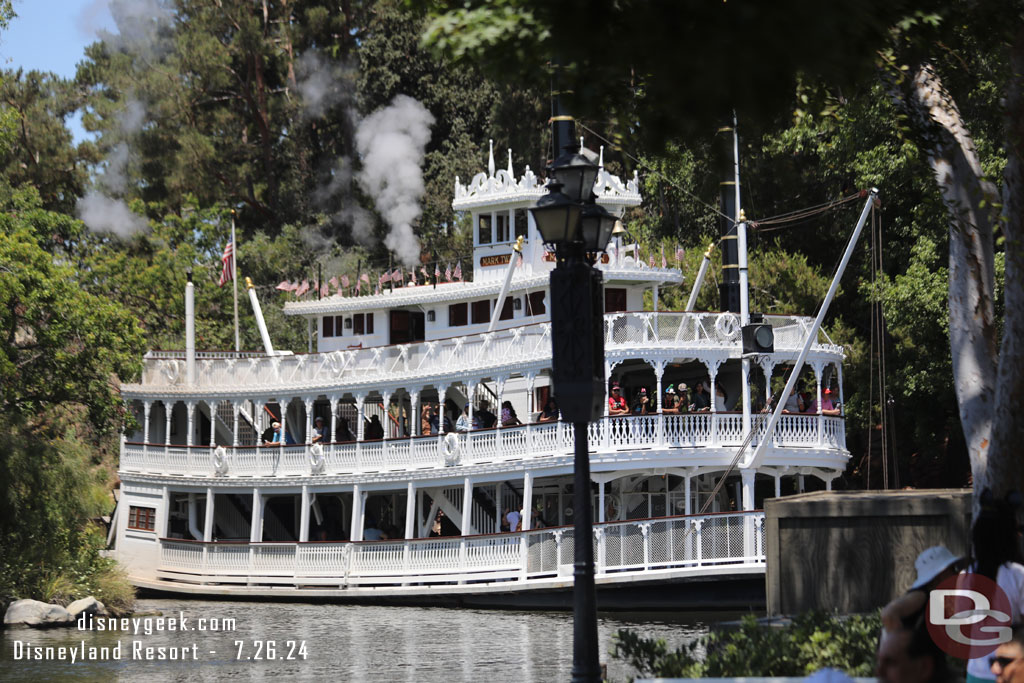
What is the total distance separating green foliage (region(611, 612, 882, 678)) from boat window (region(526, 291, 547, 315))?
2139 cm

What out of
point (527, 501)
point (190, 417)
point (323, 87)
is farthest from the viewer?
point (323, 87)

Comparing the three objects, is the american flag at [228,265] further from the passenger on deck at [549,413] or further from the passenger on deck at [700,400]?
the passenger on deck at [700,400]

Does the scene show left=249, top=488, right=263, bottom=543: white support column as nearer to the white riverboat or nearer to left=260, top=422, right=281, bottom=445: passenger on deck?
the white riverboat

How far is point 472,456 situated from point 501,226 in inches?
259

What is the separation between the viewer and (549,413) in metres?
29.2

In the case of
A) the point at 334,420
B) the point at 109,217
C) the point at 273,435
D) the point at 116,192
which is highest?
the point at 116,192

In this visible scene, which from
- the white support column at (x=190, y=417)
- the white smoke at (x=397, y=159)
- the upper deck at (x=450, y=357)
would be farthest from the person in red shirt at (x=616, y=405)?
the white smoke at (x=397, y=159)

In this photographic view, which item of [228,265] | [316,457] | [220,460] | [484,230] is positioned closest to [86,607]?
[316,457]

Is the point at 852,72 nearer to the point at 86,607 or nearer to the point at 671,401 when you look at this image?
the point at 671,401

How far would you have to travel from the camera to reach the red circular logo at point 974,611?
7.36 meters

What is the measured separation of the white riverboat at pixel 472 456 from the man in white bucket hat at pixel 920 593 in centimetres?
1846

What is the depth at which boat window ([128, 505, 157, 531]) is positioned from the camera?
3447 cm

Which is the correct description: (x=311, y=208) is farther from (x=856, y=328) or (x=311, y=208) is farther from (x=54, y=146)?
(x=856, y=328)

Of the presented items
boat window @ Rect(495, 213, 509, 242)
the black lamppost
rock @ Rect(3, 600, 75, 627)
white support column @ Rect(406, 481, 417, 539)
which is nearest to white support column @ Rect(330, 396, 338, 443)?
white support column @ Rect(406, 481, 417, 539)
